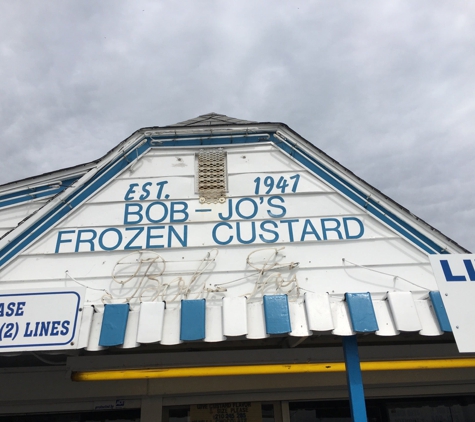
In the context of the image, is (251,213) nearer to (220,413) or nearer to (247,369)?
(247,369)

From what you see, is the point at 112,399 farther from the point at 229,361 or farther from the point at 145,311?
the point at 145,311

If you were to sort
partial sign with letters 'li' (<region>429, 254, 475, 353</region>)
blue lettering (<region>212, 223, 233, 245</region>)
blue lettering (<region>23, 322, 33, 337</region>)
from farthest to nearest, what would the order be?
blue lettering (<region>212, 223, 233, 245</region>) → blue lettering (<region>23, 322, 33, 337</region>) → partial sign with letters 'li' (<region>429, 254, 475, 353</region>)

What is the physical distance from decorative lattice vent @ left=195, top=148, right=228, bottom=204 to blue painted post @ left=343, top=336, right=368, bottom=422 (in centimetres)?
213

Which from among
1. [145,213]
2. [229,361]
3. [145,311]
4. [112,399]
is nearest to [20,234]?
[145,213]

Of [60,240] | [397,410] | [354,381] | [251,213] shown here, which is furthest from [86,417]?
[397,410]

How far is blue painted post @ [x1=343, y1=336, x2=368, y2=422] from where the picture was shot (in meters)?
3.47

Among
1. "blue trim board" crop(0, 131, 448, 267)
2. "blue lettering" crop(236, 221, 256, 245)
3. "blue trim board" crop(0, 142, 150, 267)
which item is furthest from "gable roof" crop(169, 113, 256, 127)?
"blue lettering" crop(236, 221, 256, 245)

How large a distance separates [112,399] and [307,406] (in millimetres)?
2760

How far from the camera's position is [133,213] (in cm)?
462

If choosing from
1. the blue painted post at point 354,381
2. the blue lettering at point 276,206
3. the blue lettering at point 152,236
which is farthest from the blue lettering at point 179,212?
the blue painted post at point 354,381

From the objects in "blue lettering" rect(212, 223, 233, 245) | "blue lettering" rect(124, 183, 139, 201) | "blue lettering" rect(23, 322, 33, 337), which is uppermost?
"blue lettering" rect(124, 183, 139, 201)

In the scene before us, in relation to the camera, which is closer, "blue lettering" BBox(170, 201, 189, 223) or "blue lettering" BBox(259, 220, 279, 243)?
"blue lettering" BBox(259, 220, 279, 243)

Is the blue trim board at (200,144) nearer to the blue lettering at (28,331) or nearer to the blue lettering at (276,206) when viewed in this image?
the blue lettering at (276,206)

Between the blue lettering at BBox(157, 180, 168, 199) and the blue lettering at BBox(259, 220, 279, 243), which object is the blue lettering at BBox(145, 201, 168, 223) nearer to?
the blue lettering at BBox(157, 180, 168, 199)
